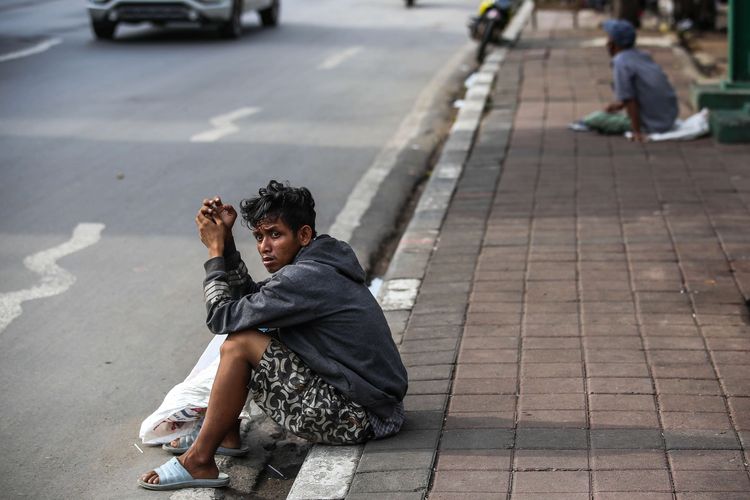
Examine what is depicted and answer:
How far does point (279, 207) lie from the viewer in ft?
14.1

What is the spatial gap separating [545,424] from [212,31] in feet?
57.1

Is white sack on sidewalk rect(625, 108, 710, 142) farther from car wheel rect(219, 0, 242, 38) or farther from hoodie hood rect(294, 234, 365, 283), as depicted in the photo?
car wheel rect(219, 0, 242, 38)

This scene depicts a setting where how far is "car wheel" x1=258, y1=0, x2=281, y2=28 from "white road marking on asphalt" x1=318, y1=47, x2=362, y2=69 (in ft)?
13.2

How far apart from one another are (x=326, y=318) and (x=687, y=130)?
6.54 m

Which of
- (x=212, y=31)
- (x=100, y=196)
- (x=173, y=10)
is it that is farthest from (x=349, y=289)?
(x=212, y=31)

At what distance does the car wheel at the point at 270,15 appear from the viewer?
21.6 meters

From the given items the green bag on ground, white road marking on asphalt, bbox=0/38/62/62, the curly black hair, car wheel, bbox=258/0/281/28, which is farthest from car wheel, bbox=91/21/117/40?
the curly black hair

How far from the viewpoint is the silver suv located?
A: 18.3 metres

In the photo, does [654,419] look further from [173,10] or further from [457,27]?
[457,27]

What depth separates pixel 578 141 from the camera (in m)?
10.1

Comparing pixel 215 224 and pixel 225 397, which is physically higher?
pixel 215 224

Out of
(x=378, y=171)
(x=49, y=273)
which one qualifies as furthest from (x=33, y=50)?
(x=49, y=273)

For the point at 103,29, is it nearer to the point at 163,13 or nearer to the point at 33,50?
the point at 163,13

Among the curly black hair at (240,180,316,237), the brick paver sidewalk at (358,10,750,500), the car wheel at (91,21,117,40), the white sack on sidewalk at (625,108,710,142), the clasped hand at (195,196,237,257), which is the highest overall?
the curly black hair at (240,180,316,237)
